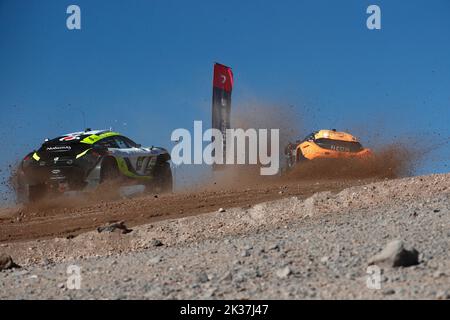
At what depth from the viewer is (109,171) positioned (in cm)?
1636

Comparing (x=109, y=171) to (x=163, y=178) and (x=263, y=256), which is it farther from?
(x=263, y=256)

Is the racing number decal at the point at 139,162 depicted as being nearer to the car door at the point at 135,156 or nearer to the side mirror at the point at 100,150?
the car door at the point at 135,156

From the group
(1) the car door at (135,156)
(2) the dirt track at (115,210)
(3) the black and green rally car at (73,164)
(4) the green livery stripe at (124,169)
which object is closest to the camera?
(2) the dirt track at (115,210)

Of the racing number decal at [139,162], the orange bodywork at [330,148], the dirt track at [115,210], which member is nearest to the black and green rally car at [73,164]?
the racing number decal at [139,162]

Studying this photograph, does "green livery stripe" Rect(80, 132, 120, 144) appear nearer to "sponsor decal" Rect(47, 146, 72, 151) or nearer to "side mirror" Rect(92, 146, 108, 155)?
"side mirror" Rect(92, 146, 108, 155)

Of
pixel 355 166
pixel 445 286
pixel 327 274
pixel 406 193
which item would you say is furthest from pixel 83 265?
pixel 355 166

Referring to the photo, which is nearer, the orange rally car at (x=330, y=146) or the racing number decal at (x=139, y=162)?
the racing number decal at (x=139, y=162)

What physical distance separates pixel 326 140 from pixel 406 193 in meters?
7.20

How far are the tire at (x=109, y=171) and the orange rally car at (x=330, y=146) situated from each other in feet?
20.4

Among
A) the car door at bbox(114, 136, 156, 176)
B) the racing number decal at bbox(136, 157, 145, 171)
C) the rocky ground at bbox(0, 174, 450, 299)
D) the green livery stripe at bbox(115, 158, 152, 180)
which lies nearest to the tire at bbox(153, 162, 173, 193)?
the car door at bbox(114, 136, 156, 176)

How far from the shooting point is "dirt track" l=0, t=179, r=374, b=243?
13156mm

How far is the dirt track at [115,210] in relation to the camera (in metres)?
13.2
